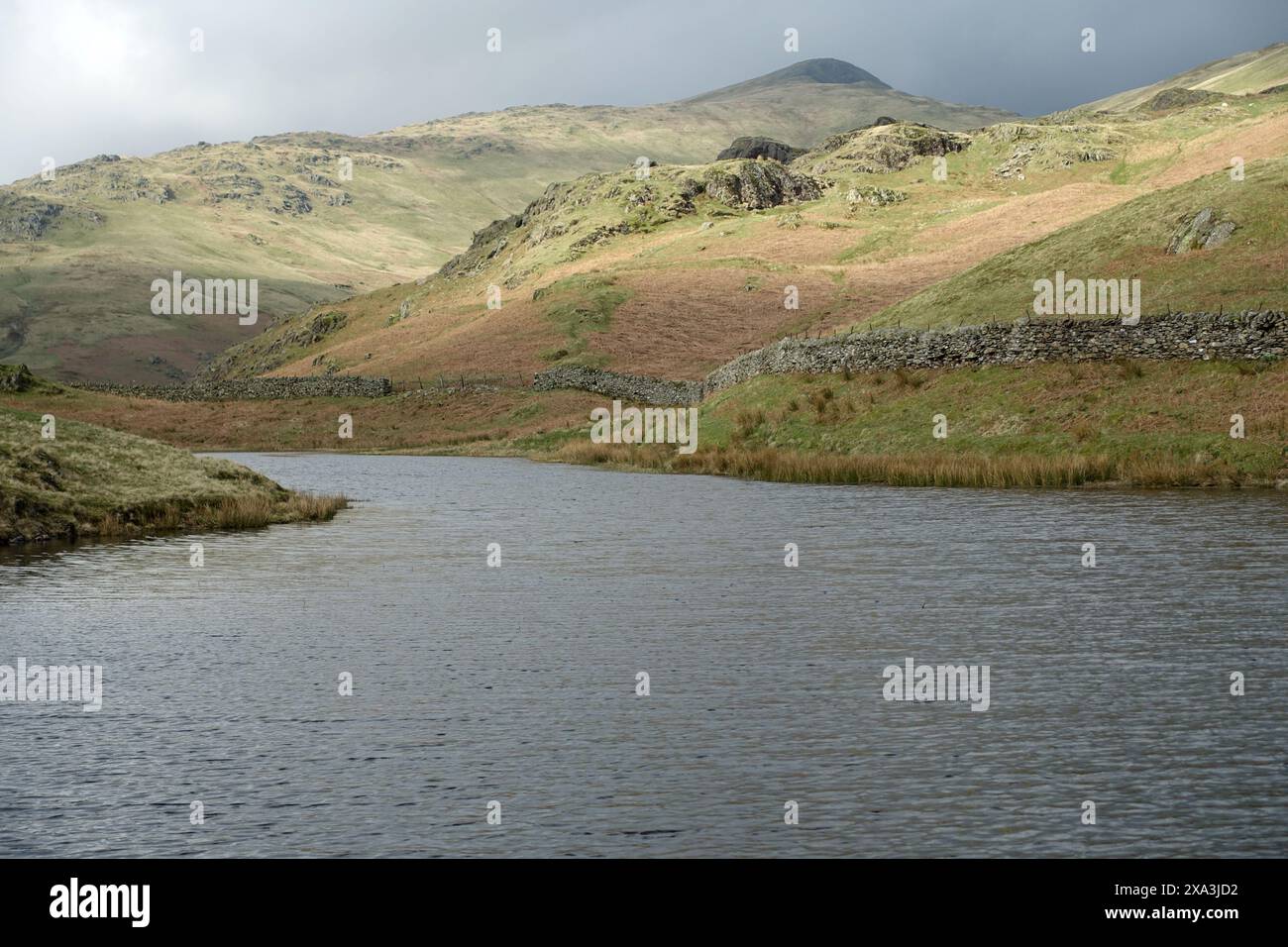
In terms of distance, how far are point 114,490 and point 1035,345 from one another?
1556 inches

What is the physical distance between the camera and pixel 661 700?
16.6 meters

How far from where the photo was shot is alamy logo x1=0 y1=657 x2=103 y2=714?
1708 cm

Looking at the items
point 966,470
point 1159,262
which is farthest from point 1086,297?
point 966,470

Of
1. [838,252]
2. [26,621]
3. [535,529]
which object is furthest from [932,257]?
[26,621]

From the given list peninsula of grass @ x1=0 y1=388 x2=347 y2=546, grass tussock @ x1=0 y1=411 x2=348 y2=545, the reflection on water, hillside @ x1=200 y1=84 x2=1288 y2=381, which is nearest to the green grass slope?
hillside @ x1=200 y1=84 x2=1288 y2=381

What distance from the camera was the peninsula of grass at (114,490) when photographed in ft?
122

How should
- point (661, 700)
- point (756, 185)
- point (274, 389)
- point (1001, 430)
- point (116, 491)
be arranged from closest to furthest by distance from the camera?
point (661, 700) < point (116, 491) < point (1001, 430) < point (274, 389) < point (756, 185)

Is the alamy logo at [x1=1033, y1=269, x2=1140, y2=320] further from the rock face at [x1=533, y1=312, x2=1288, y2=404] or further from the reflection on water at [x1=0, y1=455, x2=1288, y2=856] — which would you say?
the reflection on water at [x1=0, y1=455, x2=1288, y2=856]

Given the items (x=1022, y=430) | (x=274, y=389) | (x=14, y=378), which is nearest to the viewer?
(x=1022, y=430)

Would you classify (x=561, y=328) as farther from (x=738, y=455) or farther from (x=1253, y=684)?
(x=1253, y=684)
